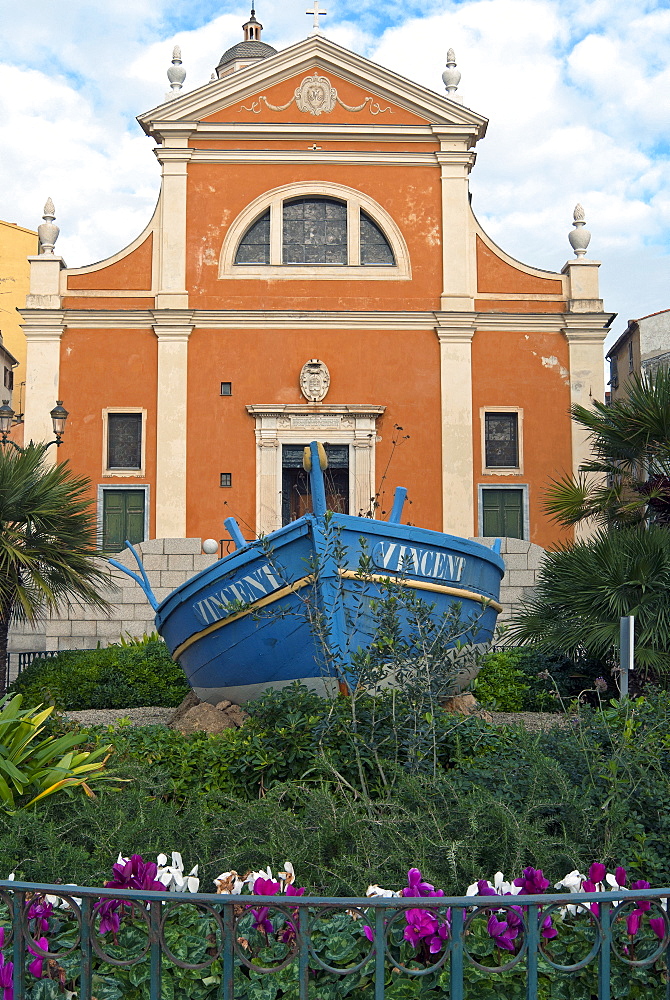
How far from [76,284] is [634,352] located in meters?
18.3

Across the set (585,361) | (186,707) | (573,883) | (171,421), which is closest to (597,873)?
(573,883)

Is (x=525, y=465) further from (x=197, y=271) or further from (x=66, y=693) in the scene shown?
(x=66, y=693)

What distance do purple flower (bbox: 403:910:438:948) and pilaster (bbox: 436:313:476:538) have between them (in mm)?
19565

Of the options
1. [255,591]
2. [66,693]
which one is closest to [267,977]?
[255,591]

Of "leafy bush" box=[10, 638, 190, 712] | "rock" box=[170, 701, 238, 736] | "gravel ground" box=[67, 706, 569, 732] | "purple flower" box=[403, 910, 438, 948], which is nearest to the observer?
"purple flower" box=[403, 910, 438, 948]

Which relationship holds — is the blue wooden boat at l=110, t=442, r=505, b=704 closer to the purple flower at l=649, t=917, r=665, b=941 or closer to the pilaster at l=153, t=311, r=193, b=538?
the purple flower at l=649, t=917, r=665, b=941

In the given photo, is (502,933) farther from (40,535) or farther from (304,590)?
(40,535)

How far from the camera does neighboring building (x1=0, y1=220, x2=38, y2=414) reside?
3528 centimetres

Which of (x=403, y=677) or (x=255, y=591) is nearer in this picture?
(x=403, y=677)

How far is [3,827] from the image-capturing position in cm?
519

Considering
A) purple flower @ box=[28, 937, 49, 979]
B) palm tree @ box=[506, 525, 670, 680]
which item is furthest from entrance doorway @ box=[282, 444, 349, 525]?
purple flower @ box=[28, 937, 49, 979]

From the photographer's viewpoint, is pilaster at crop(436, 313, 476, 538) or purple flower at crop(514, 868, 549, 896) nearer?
purple flower at crop(514, 868, 549, 896)

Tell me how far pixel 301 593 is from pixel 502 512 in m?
15.2

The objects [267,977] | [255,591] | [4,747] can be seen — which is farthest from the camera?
[255,591]
